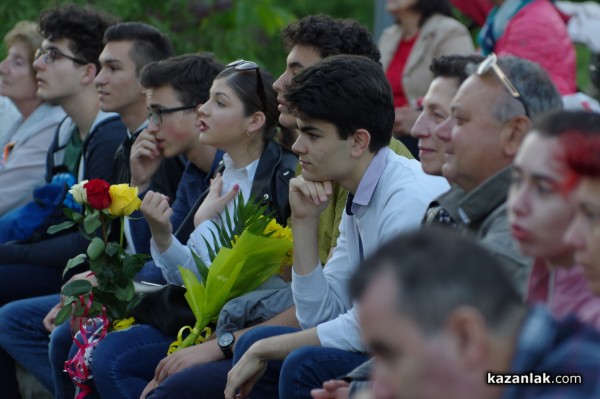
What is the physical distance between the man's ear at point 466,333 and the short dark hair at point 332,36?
3.34 metres

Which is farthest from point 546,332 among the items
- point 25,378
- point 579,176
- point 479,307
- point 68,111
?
point 68,111

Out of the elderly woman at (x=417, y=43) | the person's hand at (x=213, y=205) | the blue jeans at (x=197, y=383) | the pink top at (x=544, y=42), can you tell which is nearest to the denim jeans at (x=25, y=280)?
the person's hand at (x=213, y=205)

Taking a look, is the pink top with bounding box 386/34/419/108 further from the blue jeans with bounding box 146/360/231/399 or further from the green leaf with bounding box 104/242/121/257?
the blue jeans with bounding box 146/360/231/399

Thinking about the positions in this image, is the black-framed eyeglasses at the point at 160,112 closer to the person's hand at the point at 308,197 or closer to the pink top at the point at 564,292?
the person's hand at the point at 308,197

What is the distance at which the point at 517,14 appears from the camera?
6.22m

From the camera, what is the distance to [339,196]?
4805 mm

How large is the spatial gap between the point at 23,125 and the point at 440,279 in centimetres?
565

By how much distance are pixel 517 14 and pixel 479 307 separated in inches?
171

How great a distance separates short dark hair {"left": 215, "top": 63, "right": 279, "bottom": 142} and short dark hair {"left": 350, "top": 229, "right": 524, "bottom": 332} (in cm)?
328

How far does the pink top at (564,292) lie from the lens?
8.93ft

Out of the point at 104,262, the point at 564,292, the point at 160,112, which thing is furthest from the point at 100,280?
the point at 564,292

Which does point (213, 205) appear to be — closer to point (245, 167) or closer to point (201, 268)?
point (245, 167)

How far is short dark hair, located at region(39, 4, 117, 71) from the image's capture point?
23.3ft

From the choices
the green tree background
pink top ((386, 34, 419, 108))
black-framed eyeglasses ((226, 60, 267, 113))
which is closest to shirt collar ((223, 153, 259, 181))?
black-framed eyeglasses ((226, 60, 267, 113))
